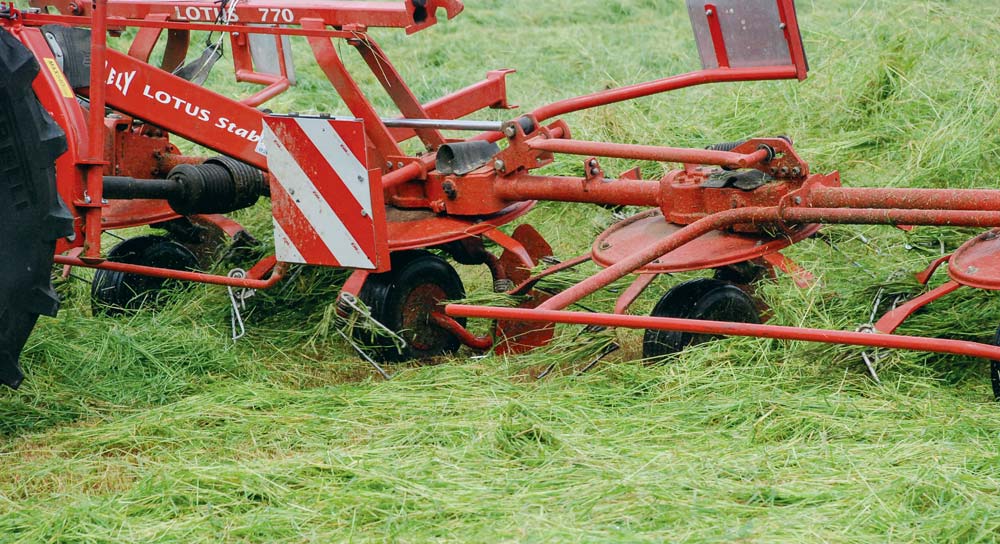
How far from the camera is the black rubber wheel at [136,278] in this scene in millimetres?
5539

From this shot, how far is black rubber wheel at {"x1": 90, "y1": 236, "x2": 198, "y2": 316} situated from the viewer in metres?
5.54

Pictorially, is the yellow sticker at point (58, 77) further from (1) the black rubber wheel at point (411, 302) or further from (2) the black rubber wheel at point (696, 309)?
(2) the black rubber wheel at point (696, 309)

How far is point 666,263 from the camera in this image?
4.65m

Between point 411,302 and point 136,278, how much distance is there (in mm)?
1348

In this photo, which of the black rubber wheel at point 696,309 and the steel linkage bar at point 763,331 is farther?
the black rubber wheel at point 696,309

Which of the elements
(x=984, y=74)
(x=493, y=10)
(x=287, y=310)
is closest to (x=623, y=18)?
(x=493, y=10)

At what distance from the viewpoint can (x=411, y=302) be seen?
16.9ft

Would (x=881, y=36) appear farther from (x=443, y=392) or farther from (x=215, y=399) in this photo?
(x=215, y=399)

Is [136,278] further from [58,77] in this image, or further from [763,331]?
[763,331]

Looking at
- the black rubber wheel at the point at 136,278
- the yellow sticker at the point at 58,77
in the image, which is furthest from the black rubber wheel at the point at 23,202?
the black rubber wheel at the point at 136,278

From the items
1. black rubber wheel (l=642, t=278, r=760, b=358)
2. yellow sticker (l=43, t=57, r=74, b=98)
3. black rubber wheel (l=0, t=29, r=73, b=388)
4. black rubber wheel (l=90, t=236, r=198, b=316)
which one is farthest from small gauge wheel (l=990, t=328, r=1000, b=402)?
black rubber wheel (l=90, t=236, r=198, b=316)

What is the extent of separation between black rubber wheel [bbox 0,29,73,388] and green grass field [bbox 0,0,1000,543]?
0.47 metres

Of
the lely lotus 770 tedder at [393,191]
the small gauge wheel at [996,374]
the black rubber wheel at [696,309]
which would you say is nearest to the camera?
the small gauge wheel at [996,374]

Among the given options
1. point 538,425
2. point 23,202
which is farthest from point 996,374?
point 23,202
